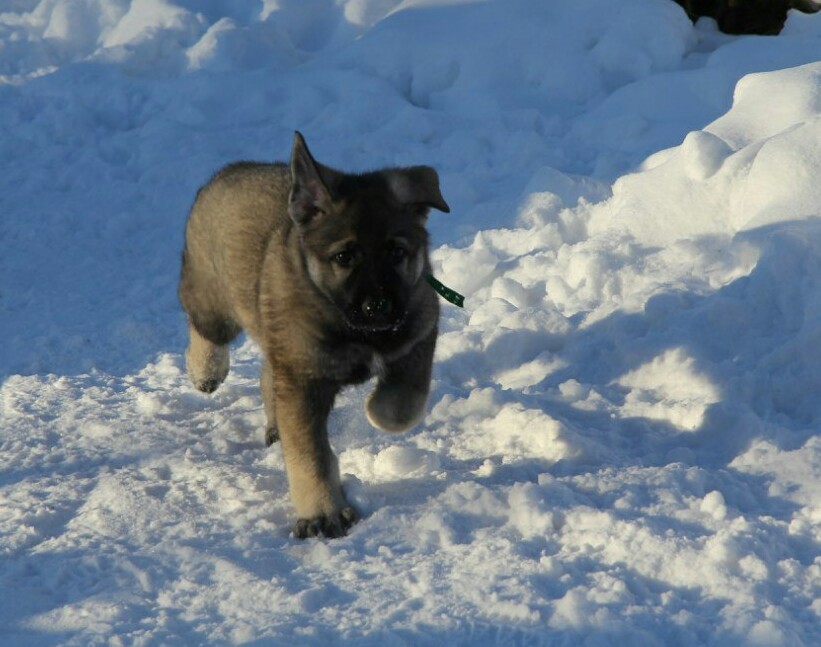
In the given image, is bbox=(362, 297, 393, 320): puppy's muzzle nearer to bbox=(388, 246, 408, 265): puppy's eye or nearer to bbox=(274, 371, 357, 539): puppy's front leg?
bbox=(388, 246, 408, 265): puppy's eye

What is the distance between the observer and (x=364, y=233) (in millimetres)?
4418

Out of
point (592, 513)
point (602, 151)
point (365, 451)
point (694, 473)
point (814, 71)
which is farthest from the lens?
point (602, 151)

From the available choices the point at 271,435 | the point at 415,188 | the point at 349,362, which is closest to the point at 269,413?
the point at 271,435

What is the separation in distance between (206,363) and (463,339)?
1338mm

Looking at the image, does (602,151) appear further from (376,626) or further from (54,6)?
(54,6)

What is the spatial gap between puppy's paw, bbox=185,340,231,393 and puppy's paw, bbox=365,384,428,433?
4.27 ft

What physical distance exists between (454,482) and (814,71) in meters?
4.02

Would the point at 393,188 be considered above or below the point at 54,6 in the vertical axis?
above

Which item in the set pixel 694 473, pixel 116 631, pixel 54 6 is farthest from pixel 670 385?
pixel 54 6

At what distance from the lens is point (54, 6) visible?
11172 mm

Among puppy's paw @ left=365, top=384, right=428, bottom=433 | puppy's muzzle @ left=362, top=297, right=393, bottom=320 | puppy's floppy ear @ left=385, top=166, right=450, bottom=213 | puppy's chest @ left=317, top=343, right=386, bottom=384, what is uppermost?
puppy's floppy ear @ left=385, top=166, right=450, bottom=213

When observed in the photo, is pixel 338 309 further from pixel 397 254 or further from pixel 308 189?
pixel 308 189

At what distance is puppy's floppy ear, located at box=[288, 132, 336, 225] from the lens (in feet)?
14.7

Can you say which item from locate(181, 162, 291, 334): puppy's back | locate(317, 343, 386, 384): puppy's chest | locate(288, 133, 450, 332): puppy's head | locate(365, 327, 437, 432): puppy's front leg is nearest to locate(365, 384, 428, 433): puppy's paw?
locate(365, 327, 437, 432): puppy's front leg
